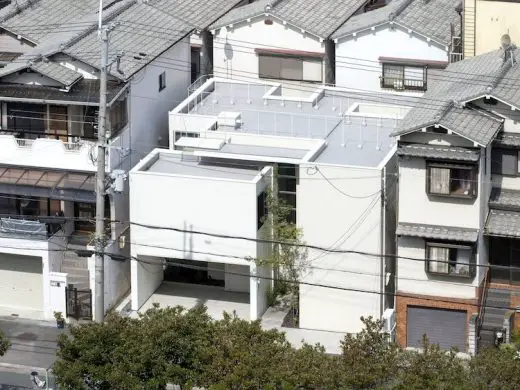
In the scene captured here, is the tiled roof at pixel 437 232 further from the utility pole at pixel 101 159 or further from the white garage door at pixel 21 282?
the white garage door at pixel 21 282

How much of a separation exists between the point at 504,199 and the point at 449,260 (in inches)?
129

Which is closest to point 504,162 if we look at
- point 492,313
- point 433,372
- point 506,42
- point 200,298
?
point 492,313

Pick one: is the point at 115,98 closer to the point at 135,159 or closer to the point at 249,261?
the point at 135,159

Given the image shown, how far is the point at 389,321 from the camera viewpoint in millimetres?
54312

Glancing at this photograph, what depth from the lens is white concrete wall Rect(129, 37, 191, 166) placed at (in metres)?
61.1

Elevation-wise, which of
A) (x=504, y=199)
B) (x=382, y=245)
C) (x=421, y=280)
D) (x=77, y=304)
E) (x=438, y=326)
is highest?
(x=504, y=199)

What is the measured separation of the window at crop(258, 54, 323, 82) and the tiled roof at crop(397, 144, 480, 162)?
44.1 ft

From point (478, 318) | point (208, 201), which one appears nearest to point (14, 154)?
point (208, 201)

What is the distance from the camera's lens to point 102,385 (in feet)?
151

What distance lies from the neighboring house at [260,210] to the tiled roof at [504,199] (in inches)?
154

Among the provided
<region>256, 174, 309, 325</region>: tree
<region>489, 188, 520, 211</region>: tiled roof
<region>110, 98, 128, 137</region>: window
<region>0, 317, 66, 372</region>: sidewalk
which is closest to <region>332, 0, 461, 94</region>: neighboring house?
<region>489, 188, 520, 211</region>: tiled roof

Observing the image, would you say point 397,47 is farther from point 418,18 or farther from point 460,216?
point 460,216

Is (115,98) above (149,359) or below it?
above

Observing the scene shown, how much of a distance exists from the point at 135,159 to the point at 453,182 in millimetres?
14304
